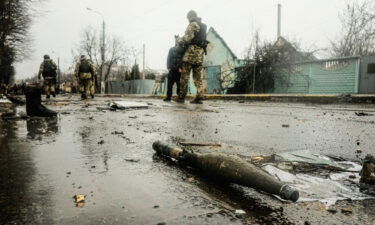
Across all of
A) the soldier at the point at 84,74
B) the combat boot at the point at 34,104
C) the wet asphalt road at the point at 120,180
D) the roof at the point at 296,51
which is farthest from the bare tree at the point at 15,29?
the wet asphalt road at the point at 120,180

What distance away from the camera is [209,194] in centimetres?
121

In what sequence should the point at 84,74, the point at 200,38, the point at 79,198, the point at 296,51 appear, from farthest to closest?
the point at 296,51 → the point at 84,74 → the point at 200,38 → the point at 79,198

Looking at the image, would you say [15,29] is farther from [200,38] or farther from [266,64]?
[200,38]

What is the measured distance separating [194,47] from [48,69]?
30.8 ft

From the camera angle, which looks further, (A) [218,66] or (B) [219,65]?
(B) [219,65]

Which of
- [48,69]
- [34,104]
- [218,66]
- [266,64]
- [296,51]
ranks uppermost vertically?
[296,51]

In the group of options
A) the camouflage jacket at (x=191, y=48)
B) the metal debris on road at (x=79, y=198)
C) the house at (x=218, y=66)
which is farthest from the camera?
the house at (x=218, y=66)

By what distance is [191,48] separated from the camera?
7.86 m

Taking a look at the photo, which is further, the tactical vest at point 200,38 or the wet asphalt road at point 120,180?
the tactical vest at point 200,38

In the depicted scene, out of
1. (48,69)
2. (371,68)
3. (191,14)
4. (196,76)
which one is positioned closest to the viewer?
(191,14)

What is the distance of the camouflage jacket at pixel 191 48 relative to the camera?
7.68 m

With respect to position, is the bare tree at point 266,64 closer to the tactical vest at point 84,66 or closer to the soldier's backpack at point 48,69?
the tactical vest at point 84,66

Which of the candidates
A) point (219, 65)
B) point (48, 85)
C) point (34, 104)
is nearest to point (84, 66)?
point (48, 85)

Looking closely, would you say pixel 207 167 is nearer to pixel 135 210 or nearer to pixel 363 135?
pixel 135 210
